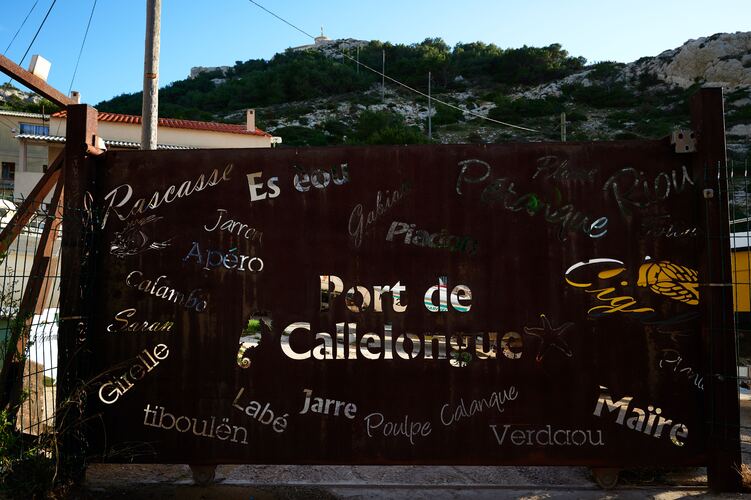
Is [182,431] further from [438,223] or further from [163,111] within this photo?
[163,111]

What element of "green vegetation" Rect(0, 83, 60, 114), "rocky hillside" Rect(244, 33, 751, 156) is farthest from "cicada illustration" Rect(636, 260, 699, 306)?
"rocky hillside" Rect(244, 33, 751, 156)

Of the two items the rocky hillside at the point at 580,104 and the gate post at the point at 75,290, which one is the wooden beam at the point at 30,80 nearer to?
the gate post at the point at 75,290

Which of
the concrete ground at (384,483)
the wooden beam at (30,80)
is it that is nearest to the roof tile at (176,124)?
the wooden beam at (30,80)

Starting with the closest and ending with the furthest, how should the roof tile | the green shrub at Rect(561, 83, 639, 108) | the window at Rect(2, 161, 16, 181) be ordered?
the roof tile < the window at Rect(2, 161, 16, 181) < the green shrub at Rect(561, 83, 639, 108)

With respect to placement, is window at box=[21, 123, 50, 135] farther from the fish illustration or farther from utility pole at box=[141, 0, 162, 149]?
the fish illustration

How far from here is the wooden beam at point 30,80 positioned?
14.5 ft

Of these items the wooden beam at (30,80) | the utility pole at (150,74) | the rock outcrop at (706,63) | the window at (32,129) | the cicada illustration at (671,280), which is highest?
the rock outcrop at (706,63)

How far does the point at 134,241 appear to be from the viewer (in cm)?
428

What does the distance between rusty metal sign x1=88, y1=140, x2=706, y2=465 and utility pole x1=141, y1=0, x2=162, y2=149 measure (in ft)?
13.7

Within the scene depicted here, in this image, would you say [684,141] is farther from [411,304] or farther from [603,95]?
[603,95]

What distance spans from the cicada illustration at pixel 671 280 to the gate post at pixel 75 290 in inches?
169

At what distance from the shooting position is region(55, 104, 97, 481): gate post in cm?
405

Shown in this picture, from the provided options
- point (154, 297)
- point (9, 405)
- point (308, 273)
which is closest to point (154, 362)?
point (154, 297)

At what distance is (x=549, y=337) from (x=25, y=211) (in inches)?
165
